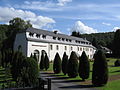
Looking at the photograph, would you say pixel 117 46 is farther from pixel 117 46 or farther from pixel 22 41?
pixel 22 41

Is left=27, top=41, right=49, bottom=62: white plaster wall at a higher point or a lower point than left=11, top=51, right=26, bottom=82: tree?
higher

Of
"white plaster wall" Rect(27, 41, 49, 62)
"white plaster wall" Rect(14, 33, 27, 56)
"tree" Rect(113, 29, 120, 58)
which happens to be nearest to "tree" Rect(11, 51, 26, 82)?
"white plaster wall" Rect(27, 41, 49, 62)

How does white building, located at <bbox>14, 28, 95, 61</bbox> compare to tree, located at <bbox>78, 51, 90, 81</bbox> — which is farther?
white building, located at <bbox>14, 28, 95, 61</bbox>

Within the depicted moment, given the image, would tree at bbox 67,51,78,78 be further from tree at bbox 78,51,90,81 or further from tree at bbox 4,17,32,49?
tree at bbox 4,17,32,49

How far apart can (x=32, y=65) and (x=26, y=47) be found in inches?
1250

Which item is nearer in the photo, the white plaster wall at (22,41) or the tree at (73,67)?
Result: the tree at (73,67)

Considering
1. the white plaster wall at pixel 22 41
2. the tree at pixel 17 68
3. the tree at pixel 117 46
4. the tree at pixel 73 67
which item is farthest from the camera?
the tree at pixel 117 46

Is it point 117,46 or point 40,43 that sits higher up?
point 117,46

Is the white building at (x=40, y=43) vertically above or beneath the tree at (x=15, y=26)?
beneath

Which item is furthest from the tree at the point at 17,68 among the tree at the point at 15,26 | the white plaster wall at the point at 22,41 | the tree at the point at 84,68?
the tree at the point at 15,26

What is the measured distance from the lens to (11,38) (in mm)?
61281

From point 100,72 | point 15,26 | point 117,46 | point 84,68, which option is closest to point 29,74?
point 100,72

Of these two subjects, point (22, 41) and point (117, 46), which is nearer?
point (22, 41)

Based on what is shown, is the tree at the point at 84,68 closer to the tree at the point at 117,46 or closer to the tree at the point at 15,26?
the tree at the point at 15,26
